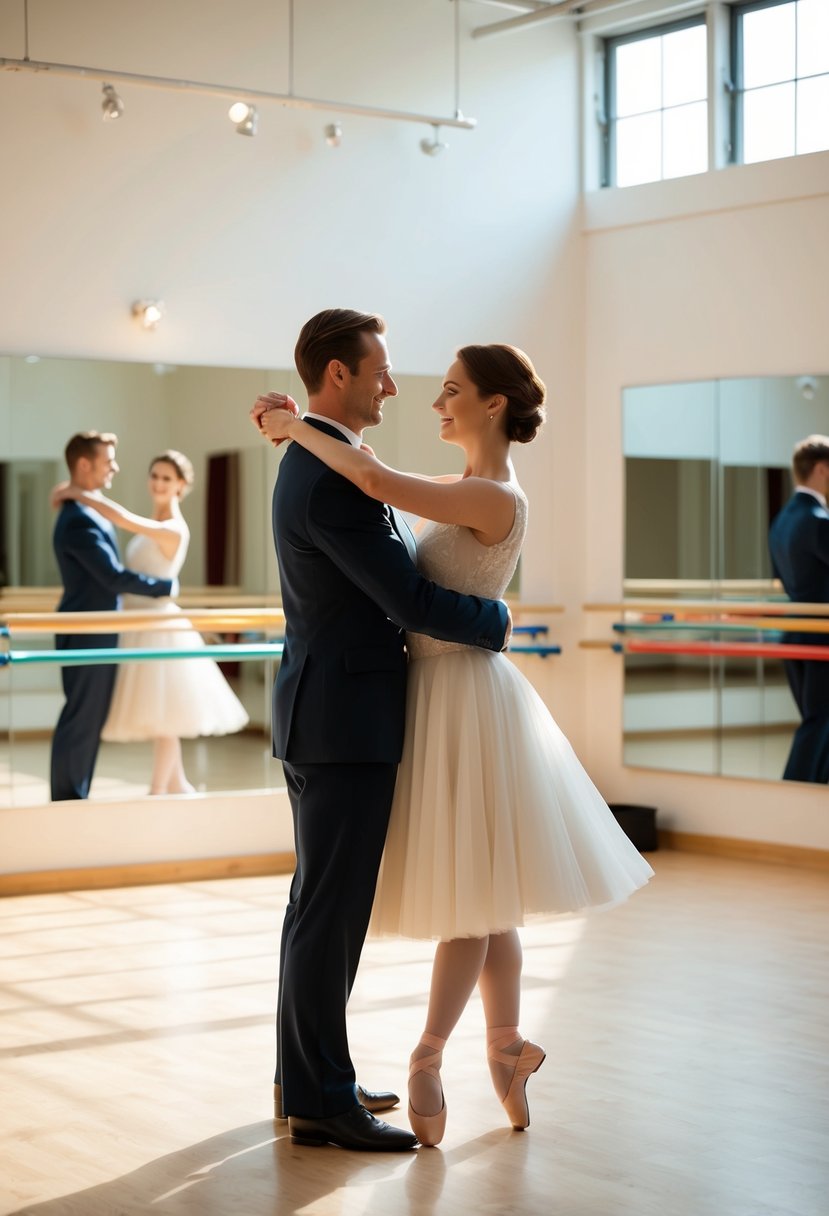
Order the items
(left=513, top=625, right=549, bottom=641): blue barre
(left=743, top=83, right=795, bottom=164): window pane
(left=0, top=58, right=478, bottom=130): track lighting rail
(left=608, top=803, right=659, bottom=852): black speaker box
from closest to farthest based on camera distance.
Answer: (left=0, top=58, right=478, bottom=130): track lighting rail → (left=743, top=83, right=795, bottom=164): window pane → (left=608, top=803, right=659, bottom=852): black speaker box → (left=513, top=625, right=549, bottom=641): blue barre

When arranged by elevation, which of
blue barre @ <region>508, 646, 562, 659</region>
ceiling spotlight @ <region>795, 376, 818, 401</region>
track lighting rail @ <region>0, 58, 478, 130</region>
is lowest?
blue barre @ <region>508, 646, 562, 659</region>

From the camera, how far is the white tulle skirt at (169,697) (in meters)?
6.56

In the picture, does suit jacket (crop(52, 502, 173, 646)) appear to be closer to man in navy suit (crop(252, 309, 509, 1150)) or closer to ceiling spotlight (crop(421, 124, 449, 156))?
ceiling spotlight (crop(421, 124, 449, 156))

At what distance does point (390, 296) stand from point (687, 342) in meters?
1.33

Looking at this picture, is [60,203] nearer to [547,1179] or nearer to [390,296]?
[390,296]

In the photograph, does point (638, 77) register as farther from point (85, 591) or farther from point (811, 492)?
point (85, 591)

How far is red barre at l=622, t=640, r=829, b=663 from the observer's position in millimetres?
6789

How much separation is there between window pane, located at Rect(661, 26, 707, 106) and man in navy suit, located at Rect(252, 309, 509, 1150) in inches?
182

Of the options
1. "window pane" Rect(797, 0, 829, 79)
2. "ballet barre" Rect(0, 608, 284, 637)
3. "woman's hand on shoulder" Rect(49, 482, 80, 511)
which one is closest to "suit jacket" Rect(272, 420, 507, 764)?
"ballet barre" Rect(0, 608, 284, 637)

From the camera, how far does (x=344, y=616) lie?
332 cm

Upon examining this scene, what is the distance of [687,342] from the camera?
7.36 meters

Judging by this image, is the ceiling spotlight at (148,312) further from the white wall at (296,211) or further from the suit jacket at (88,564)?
the suit jacket at (88,564)

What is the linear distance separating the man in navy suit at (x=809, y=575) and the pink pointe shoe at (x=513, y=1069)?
3.63m

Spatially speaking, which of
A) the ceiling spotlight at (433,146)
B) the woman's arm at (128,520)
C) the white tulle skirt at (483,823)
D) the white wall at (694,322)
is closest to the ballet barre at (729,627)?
the white wall at (694,322)
